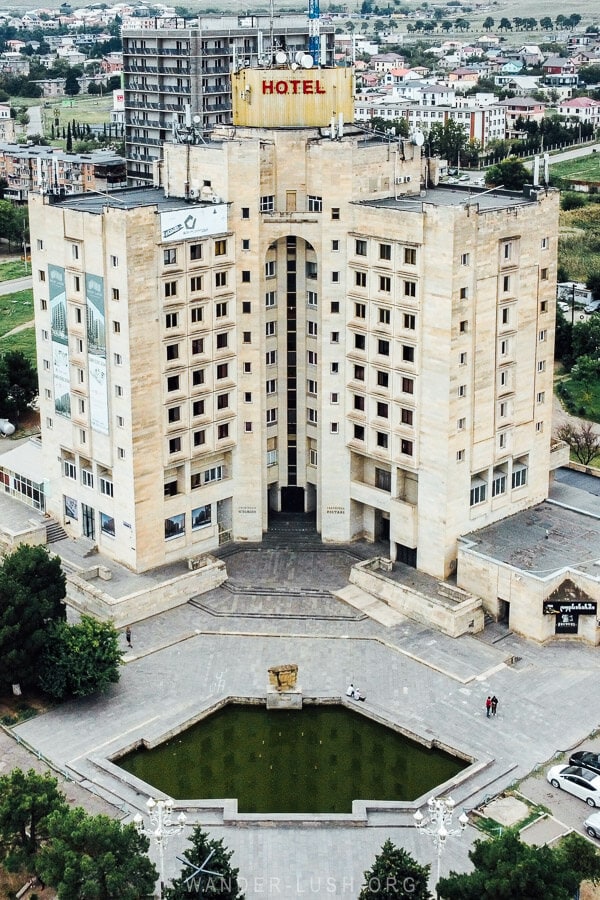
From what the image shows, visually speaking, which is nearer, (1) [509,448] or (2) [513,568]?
(2) [513,568]

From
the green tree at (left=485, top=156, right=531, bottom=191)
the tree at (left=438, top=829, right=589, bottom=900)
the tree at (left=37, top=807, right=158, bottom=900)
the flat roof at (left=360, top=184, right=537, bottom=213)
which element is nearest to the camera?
the tree at (left=438, top=829, right=589, bottom=900)

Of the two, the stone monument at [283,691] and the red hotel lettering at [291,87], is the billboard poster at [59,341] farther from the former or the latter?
the stone monument at [283,691]

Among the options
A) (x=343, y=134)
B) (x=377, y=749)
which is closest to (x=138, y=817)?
(x=377, y=749)

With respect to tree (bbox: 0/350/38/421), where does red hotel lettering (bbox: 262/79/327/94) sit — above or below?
above

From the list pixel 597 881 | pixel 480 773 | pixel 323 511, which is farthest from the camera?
pixel 323 511

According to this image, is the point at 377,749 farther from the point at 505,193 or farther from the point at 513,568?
the point at 505,193

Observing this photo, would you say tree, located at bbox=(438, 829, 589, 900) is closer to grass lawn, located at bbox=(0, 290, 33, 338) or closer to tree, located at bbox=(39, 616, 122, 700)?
tree, located at bbox=(39, 616, 122, 700)

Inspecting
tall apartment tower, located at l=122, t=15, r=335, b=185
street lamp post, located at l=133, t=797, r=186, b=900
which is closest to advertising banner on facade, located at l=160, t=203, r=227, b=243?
street lamp post, located at l=133, t=797, r=186, b=900
